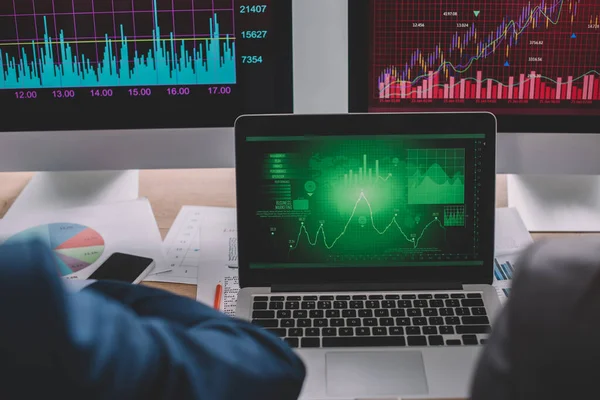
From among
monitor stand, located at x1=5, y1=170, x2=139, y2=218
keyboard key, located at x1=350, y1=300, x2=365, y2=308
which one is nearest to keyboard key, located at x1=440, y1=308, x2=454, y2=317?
keyboard key, located at x1=350, y1=300, x2=365, y2=308

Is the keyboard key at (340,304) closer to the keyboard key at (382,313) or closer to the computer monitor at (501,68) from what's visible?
the keyboard key at (382,313)

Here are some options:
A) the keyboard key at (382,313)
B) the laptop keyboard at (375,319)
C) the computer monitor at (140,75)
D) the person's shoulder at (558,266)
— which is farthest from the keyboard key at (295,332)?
the person's shoulder at (558,266)

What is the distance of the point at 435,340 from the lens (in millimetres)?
840

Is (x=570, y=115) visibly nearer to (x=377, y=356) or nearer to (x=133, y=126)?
(x=377, y=356)

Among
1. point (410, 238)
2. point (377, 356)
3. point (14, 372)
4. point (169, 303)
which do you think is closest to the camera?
point (14, 372)

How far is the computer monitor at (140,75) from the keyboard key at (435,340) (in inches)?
17.0

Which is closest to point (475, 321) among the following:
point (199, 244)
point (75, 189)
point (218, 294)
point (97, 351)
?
point (218, 294)

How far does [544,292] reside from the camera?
16.2 inches

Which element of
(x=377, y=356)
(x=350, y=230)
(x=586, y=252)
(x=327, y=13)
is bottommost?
(x=377, y=356)

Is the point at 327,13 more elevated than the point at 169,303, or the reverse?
the point at 327,13

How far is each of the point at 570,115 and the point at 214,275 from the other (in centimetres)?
61

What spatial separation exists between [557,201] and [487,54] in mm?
311

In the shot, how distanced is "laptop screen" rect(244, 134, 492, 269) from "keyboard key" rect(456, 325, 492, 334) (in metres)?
0.13

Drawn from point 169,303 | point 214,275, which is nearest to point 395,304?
point 214,275
